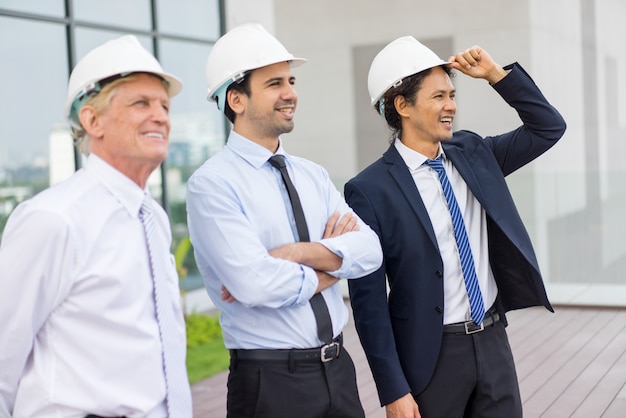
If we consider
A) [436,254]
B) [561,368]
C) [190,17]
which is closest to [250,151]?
[436,254]

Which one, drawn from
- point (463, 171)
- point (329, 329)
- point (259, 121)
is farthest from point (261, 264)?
point (463, 171)

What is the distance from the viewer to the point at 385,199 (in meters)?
2.57

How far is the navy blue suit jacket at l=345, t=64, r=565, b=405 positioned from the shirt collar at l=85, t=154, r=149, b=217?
0.91 metres

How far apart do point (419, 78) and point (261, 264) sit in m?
0.83

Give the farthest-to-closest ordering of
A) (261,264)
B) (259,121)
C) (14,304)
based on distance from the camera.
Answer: (259,121), (261,264), (14,304)

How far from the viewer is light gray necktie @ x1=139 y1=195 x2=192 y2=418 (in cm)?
177

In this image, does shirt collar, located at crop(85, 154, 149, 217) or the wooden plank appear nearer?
shirt collar, located at crop(85, 154, 149, 217)

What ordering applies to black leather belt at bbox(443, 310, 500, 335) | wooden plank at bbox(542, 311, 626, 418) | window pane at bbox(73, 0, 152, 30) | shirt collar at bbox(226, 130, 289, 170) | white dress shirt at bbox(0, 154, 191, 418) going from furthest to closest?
window pane at bbox(73, 0, 152, 30)
wooden plank at bbox(542, 311, 626, 418)
black leather belt at bbox(443, 310, 500, 335)
shirt collar at bbox(226, 130, 289, 170)
white dress shirt at bbox(0, 154, 191, 418)

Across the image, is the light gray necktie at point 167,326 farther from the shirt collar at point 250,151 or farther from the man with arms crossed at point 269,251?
the shirt collar at point 250,151

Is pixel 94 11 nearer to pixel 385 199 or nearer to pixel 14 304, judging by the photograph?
pixel 385 199

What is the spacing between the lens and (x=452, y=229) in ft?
8.41

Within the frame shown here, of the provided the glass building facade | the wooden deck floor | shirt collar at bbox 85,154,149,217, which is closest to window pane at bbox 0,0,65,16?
the glass building facade

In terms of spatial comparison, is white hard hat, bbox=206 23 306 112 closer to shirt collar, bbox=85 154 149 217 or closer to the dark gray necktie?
the dark gray necktie

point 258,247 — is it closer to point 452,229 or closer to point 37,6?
point 452,229
